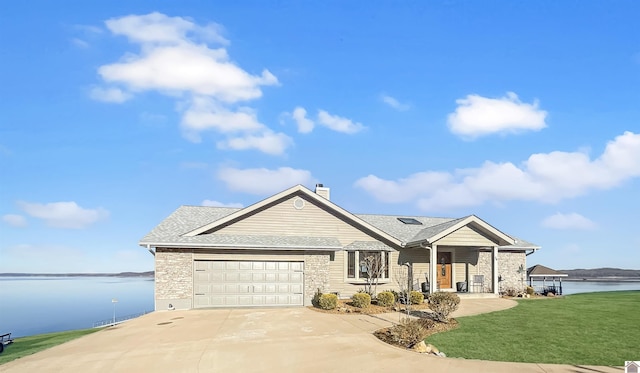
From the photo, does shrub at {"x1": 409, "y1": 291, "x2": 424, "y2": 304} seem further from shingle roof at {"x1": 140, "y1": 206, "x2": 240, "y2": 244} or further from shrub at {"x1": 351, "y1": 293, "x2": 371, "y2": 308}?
shingle roof at {"x1": 140, "y1": 206, "x2": 240, "y2": 244}

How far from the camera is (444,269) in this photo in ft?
80.8

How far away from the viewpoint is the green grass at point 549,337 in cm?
1006

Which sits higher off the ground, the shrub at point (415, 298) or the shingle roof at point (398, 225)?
the shingle roof at point (398, 225)

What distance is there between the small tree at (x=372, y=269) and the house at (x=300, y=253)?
18cm

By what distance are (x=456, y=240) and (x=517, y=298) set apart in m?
4.85

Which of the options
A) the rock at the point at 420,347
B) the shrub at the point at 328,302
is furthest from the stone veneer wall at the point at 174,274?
A: the rock at the point at 420,347

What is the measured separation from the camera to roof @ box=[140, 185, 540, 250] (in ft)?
65.1

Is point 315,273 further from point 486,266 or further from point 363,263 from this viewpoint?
point 486,266

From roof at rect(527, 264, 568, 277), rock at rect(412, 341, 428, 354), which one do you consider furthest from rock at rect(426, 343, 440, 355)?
roof at rect(527, 264, 568, 277)

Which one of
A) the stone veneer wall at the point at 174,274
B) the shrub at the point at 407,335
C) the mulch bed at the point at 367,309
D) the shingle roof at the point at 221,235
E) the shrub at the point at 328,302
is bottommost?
the mulch bed at the point at 367,309

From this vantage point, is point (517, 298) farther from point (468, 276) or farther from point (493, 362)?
point (493, 362)

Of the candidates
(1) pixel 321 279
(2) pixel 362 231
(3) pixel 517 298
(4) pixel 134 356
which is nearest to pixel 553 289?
(3) pixel 517 298

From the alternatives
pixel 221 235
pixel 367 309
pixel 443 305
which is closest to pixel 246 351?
pixel 443 305

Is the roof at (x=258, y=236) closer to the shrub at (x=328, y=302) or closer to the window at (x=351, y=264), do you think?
the window at (x=351, y=264)
